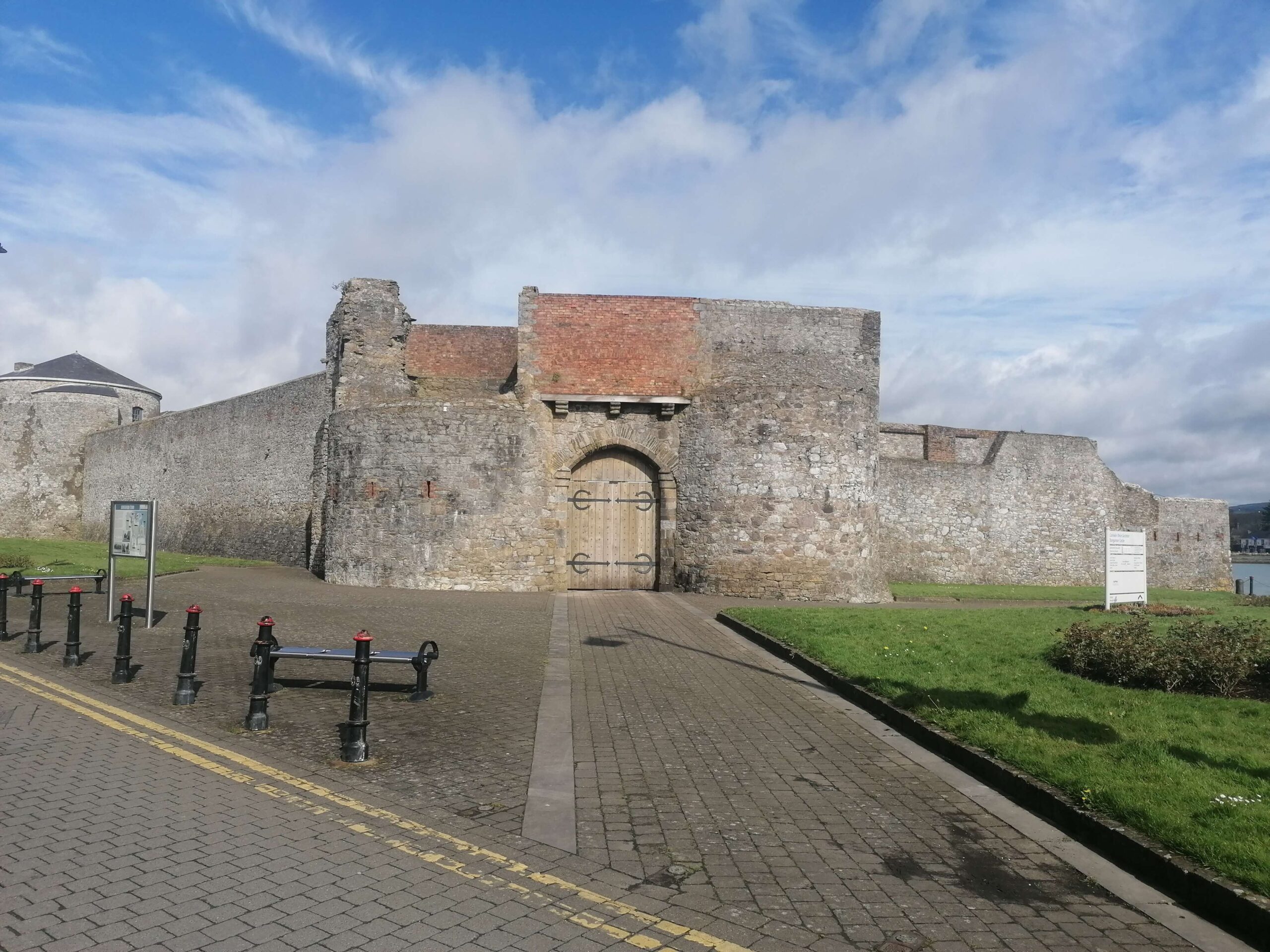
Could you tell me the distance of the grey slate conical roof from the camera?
156ft

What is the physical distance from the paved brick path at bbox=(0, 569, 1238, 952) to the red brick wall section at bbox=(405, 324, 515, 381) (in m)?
15.4

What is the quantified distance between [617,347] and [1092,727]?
14.4m

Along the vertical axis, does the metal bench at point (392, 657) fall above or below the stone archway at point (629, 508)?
below

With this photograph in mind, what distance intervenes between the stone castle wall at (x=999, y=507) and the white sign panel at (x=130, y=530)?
20.4 metres

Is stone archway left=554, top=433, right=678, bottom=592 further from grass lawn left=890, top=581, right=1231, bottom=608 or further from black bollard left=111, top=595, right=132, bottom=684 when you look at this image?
black bollard left=111, top=595, right=132, bottom=684

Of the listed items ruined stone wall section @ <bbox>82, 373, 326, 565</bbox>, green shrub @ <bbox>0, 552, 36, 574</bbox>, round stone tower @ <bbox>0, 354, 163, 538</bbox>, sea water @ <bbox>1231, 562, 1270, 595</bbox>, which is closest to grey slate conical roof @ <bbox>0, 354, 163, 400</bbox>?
round stone tower @ <bbox>0, 354, 163, 538</bbox>

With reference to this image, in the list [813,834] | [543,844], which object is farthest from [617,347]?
[543,844]

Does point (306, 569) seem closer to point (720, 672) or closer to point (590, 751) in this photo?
point (720, 672)

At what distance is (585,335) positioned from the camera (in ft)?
65.3

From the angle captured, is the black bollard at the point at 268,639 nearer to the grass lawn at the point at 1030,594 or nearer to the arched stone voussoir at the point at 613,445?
the arched stone voussoir at the point at 613,445

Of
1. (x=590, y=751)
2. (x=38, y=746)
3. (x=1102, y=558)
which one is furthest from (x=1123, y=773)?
(x=1102, y=558)

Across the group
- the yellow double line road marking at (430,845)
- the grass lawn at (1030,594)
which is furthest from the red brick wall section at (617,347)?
the yellow double line road marking at (430,845)

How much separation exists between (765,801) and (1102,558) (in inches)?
1065

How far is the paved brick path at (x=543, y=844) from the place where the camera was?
384 centimetres
